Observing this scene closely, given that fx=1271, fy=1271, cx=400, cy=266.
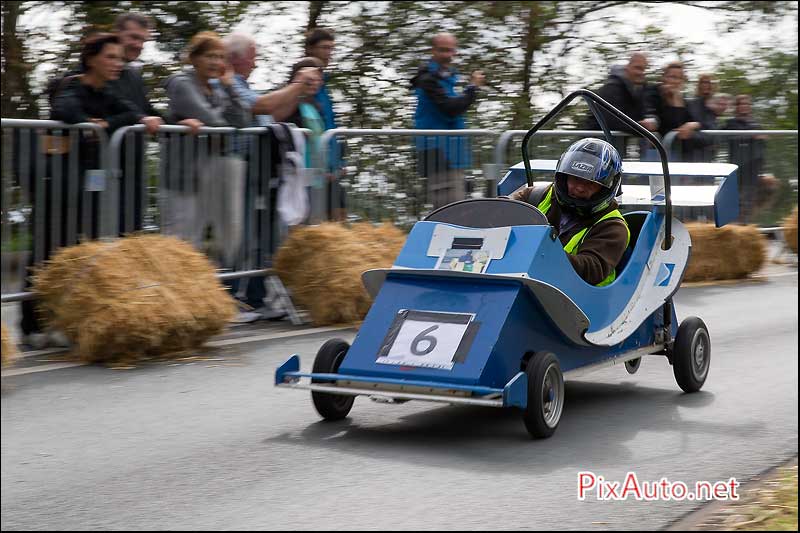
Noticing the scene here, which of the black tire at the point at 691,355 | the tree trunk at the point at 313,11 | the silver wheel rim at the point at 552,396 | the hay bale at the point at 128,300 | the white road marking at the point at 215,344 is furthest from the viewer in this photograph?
the tree trunk at the point at 313,11

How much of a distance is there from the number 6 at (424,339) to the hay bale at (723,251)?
727 cm

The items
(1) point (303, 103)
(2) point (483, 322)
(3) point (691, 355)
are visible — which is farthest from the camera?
(1) point (303, 103)

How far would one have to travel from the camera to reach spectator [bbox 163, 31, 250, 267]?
920 cm

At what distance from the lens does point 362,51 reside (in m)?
16.6

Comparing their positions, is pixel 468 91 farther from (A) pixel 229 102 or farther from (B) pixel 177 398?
(B) pixel 177 398

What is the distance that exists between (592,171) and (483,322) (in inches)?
52.2

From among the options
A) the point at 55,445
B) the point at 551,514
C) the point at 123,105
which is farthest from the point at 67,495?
the point at 123,105

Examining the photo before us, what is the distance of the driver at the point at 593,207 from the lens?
22.6ft

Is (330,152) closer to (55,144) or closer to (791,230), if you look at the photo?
(55,144)

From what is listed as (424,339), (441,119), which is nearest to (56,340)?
(424,339)

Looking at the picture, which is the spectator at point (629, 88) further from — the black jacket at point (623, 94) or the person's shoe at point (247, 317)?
the person's shoe at point (247, 317)

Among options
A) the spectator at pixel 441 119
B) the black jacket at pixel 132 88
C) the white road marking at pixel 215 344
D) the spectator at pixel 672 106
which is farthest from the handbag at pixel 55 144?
the spectator at pixel 672 106

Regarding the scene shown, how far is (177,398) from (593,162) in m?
2.63

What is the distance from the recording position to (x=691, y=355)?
7289 millimetres
